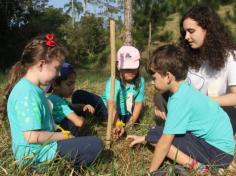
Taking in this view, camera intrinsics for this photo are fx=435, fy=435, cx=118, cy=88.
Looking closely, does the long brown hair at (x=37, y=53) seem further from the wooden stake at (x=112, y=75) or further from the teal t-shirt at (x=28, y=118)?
the wooden stake at (x=112, y=75)

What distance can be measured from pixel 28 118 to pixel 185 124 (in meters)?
0.95

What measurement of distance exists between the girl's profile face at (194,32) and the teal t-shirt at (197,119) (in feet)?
2.10

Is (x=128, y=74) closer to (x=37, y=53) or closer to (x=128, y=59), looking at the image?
(x=128, y=59)

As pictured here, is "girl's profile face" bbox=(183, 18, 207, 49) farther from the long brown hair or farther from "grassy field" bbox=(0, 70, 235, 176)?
the long brown hair

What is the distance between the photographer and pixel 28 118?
2350mm

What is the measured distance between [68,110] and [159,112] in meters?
0.78

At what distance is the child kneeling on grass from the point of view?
2637 mm

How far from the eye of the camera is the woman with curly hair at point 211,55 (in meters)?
3.23

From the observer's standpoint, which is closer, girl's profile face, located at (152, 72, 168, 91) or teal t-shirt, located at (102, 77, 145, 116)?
girl's profile face, located at (152, 72, 168, 91)

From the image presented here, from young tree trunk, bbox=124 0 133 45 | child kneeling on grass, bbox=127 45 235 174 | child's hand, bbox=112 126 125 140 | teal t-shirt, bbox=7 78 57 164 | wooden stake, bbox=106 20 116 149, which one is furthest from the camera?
young tree trunk, bbox=124 0 133 45

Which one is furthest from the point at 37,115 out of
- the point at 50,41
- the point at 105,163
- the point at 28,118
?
the point at 105,163

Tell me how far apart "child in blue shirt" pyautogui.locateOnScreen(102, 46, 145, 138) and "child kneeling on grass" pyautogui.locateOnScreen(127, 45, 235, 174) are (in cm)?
92

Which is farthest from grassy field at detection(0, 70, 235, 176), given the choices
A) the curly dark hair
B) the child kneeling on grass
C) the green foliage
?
the green foliage

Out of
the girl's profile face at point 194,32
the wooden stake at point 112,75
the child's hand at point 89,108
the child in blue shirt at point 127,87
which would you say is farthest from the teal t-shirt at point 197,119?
the child's hand at point 89,108
